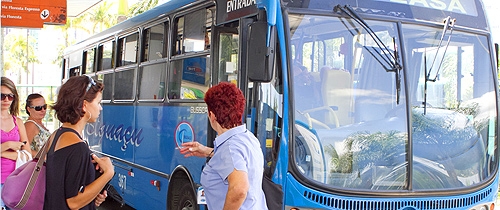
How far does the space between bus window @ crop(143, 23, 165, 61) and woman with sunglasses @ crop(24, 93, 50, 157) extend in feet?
4.93

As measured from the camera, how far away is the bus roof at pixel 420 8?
5770 mm

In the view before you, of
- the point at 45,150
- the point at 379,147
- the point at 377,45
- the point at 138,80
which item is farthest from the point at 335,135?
the point at 138,80

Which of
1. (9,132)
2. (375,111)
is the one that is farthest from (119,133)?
(375,111)

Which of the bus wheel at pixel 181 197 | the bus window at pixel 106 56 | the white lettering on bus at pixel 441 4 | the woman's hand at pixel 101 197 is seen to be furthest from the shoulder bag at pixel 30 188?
the bus window at pixel 106 56

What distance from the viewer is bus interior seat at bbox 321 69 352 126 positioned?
5.70 m

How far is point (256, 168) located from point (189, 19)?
3.71 meters

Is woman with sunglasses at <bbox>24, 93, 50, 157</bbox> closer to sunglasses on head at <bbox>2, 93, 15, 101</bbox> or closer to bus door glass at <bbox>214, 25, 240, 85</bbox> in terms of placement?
sunglasses on head at <bbox>2, 93, 15, 101</bbox>

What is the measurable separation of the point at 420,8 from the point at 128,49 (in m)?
4.51

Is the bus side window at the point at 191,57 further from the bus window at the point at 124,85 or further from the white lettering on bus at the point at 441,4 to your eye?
the white lettering on bus at the point at 441,4

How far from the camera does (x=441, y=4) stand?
6285 mm

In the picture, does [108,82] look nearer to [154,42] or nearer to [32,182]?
[154,42]

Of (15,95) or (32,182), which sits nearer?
(32,182)

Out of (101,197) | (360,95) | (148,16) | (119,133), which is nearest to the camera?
(101,197)

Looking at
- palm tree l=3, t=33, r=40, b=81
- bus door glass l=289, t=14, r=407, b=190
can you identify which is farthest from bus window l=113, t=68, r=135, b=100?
palm tree l=3, t=33, r=40, b=81
